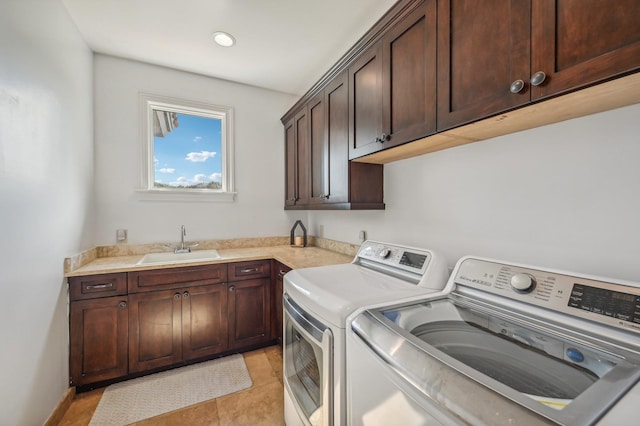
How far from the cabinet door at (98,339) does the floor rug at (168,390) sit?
165 mm

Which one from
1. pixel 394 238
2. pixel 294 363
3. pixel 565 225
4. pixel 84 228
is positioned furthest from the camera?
pixel 84 228

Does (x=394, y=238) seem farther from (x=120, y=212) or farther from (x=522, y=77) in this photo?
(x=120, y=212)

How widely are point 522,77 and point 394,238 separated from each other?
1204 mm

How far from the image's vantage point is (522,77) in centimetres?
88

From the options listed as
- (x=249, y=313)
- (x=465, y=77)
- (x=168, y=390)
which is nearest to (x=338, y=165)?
(x=465, y=77)

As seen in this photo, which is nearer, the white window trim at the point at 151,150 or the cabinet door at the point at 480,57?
the cabinet door at the point at 480,57

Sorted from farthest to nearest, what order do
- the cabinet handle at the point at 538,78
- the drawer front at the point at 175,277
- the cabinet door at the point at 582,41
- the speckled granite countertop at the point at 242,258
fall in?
the drawer front at the point at 175,277 → the speckled granite countertop at the point at 242,258 → the cabinet handle at the point at 538,78 → the cabinet door at the point at 582,41

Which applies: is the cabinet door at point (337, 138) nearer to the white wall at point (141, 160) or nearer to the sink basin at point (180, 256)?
the white wall at point (141, 160)

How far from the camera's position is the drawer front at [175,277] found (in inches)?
79.4

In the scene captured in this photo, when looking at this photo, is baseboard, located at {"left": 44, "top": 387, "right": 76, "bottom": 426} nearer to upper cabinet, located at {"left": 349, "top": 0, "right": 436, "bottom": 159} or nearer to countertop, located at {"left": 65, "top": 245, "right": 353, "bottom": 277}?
countertop, located at {"left": 65, "top": 245, "right": 353, "bottom": 277}

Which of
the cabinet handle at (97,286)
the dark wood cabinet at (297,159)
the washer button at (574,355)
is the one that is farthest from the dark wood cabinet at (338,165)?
the cabinet handle at (97,286)

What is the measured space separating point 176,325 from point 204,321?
0.21m

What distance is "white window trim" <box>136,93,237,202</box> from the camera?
8.27 feet

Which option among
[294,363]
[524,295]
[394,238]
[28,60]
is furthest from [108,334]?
[524,295]
